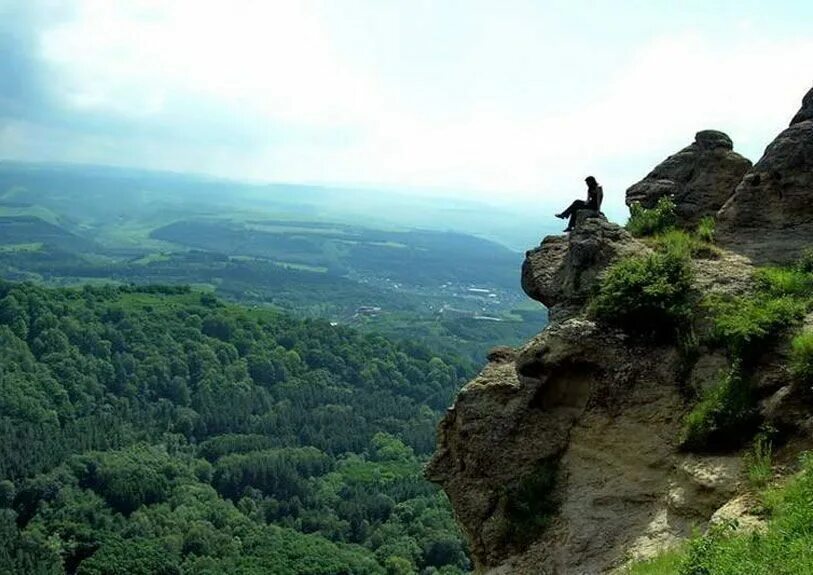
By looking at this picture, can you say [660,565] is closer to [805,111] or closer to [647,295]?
[647,295]

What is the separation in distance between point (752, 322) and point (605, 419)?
2.25 m

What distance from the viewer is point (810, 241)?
41.2 ft

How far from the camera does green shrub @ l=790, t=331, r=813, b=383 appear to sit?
30.8 feet

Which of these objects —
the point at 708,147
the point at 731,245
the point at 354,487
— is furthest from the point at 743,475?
the point at 354,487

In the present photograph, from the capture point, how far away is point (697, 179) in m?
15.2

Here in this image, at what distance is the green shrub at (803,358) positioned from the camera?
940 cm

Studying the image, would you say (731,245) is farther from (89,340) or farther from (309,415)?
(89,340)

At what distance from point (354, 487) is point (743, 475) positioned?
74.7 m

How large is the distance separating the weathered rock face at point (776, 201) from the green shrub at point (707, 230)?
5.6 inches

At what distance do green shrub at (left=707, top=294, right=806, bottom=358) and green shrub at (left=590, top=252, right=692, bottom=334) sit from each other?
2.11ft

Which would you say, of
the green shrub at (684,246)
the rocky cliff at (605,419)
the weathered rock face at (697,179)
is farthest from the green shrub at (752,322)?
the weathered rock face at (697,179)

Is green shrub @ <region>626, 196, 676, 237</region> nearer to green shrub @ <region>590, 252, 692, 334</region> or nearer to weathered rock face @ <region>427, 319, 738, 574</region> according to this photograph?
green shrub @ <region>590, 252, 692, 334</region>

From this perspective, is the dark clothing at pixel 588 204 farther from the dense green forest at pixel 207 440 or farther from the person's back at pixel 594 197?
the dense green forest at pixel 207 440

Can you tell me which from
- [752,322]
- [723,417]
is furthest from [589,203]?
[723,417]
